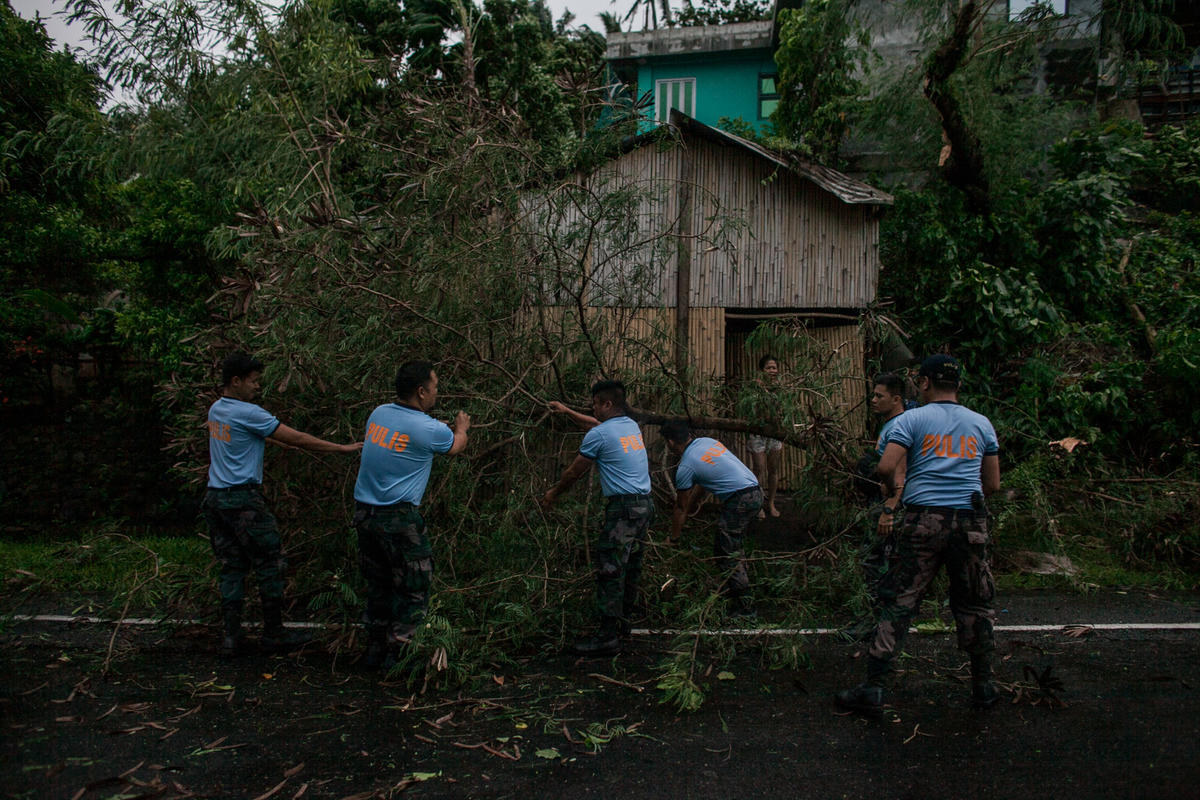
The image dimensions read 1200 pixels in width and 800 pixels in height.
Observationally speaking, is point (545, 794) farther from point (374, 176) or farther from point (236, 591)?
point (374, 176)

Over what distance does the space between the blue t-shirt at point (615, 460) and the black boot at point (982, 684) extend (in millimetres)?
2154

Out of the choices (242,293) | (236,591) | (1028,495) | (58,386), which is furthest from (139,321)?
(1028,495)

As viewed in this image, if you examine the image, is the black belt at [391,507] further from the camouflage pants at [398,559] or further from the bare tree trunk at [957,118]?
the bare tree trunk at [957,118]

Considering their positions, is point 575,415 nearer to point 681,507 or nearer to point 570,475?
point 570,475

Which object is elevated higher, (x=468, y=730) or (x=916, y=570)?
(x=916, y=570)

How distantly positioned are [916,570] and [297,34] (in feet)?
22.2

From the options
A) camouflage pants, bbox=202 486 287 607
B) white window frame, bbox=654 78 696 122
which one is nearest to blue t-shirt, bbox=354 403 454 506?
camouflage pants, bbox=202 486 287 607

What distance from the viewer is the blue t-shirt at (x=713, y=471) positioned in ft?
19.1

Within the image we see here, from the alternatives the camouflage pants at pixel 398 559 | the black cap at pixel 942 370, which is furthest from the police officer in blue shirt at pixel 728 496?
the camouflage pants at pixel 398 559

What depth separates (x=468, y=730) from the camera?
3949mm

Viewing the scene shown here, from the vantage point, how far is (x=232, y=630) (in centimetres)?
502

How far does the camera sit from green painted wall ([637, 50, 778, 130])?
61.4 ft

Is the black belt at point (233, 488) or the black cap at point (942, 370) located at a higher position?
the black cap at point (942, 370)

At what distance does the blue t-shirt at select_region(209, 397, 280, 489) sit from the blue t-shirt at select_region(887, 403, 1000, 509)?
152 inches
